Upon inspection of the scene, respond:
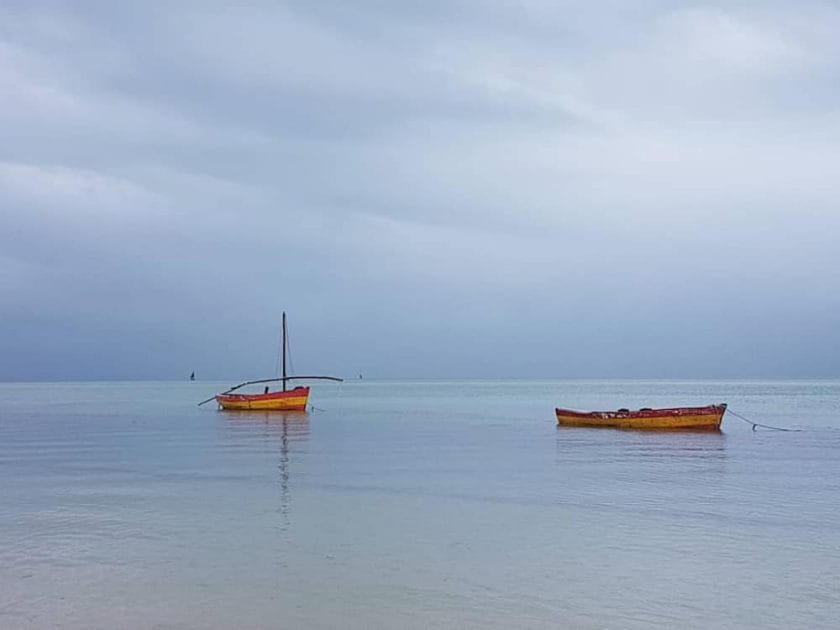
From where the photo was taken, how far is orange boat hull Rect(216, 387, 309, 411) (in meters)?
72.3

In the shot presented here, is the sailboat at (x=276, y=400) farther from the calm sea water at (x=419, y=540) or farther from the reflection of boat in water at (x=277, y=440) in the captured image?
the calm sea water at (x=419, y=540)

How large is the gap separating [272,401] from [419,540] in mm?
57463

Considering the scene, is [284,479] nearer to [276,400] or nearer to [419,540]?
[419,540]

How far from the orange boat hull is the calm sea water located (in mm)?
34919

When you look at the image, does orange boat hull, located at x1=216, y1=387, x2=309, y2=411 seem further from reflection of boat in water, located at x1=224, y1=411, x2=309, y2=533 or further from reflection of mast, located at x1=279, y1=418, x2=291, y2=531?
reflection of mast, located at x1=279, y1=418, x2=291, y2=531

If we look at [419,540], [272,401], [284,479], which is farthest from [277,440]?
[419,540]

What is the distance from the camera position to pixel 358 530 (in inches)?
735

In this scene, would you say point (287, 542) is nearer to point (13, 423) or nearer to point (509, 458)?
point (509, 458)

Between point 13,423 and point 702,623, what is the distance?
61073mm

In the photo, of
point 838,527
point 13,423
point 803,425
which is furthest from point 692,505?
point 13,423

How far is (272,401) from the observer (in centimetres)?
7362

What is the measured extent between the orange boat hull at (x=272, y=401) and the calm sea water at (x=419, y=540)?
34919mm

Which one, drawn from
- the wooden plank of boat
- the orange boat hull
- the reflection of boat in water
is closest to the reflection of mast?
the reflection of boat in water

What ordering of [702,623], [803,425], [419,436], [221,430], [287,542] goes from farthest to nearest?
[803,425] < [221,430] < [419,436] < [287,542] < [702,623]
